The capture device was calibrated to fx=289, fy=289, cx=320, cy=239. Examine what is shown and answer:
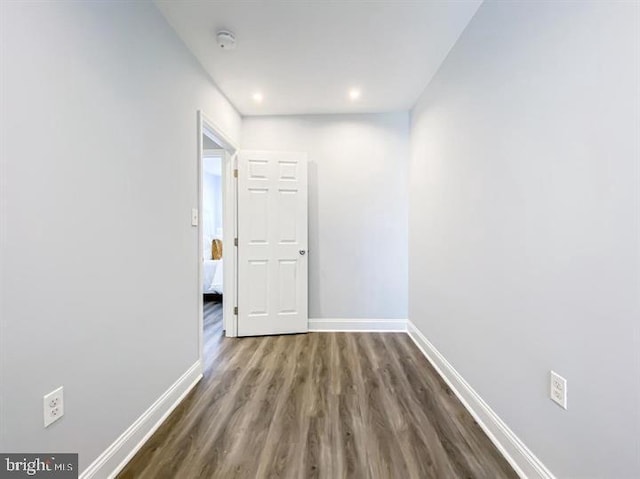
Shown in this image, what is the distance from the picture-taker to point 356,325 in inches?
132

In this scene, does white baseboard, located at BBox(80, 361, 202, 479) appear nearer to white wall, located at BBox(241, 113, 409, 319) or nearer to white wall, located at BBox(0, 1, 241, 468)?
white wall, located at BBox(0, 1, 241, 468)

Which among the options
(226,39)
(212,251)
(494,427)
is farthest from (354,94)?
(212,251)

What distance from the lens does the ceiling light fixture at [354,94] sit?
2.78 meters

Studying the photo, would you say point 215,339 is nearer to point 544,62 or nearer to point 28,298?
point 28,298

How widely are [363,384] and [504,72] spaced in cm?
217

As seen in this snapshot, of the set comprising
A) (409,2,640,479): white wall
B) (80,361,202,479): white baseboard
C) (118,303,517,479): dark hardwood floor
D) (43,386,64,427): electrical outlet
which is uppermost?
(409,2,640,479): white wall

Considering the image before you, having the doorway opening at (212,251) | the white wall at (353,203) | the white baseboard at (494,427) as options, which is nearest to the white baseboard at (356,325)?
the white wall at (353,203)

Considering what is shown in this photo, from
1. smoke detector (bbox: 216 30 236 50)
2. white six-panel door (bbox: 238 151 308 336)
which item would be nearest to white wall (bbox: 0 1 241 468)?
smoke detector (bbox: 216 30 236 50)

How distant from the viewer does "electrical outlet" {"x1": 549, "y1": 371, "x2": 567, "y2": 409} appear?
1.14m

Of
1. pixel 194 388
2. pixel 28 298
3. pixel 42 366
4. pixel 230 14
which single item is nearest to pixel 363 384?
pixel 194 388

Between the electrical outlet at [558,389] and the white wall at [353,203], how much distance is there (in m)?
2.15

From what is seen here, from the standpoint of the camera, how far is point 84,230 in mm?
1216

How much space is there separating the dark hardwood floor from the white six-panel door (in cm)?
58

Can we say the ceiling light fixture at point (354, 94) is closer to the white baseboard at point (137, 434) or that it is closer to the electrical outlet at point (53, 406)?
the white baseboard at point (137, 434)
